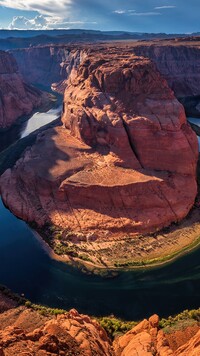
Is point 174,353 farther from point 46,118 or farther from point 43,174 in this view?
point 46,118

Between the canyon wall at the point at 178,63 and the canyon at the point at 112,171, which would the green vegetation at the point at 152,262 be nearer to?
the canyon at the point at 112,171

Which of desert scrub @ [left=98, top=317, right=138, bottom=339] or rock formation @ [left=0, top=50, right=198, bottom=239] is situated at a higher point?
rock formation @ [left=0, top=50, right=198, bottom=239]

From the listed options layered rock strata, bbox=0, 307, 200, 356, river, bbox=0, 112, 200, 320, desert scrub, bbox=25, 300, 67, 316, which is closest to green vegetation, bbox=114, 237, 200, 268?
river, bbox=0, 112, 200, 320

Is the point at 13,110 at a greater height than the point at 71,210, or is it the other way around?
the point at 13,110

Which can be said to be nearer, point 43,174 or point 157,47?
point 43,174

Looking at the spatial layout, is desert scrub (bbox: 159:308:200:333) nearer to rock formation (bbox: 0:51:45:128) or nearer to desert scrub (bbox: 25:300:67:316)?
desert scrub (bbox: 25:300:67:316)

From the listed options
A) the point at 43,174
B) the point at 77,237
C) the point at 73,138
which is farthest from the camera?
the point at 73,138

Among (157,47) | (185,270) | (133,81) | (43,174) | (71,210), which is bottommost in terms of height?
(185,270)

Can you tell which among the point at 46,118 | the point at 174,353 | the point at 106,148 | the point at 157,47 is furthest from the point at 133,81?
the point at 157,47
